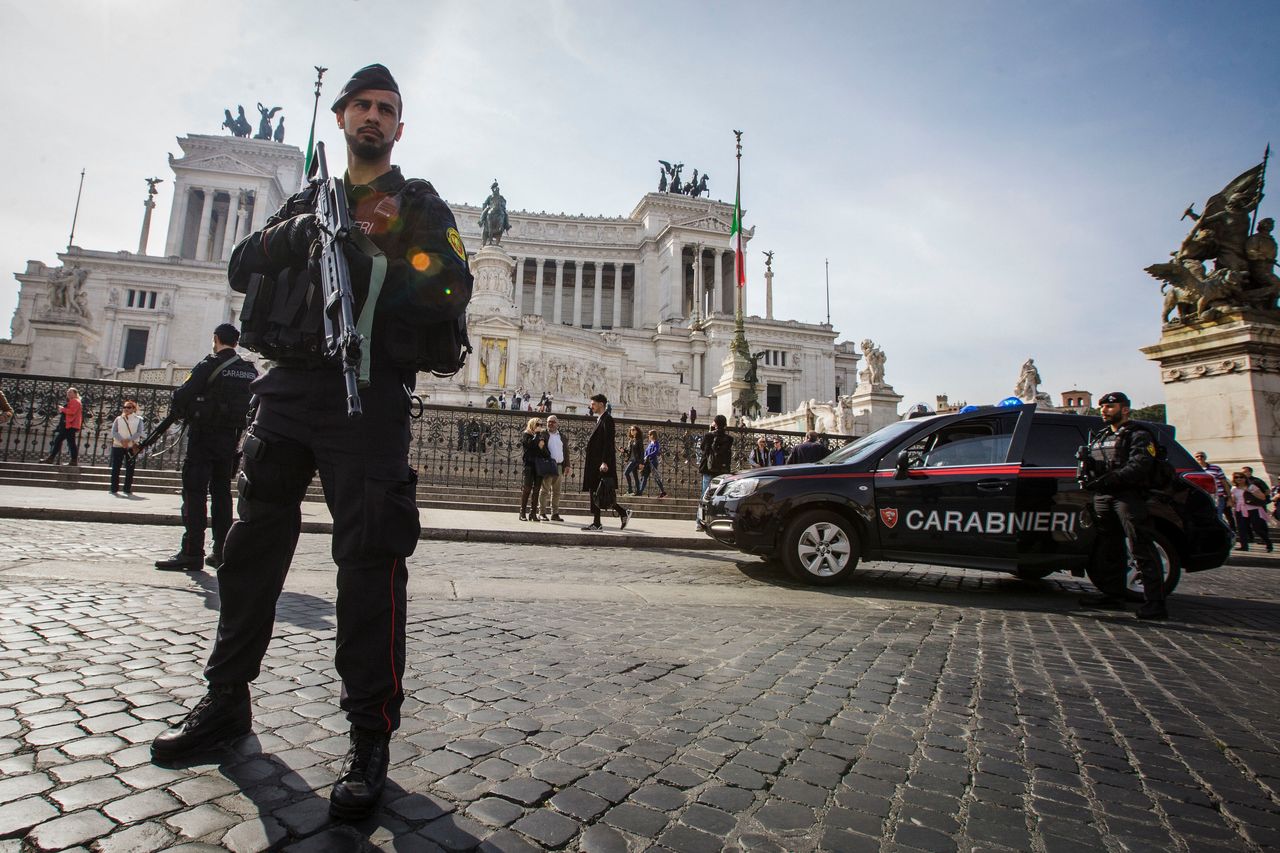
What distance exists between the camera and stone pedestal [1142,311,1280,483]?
39.8ft

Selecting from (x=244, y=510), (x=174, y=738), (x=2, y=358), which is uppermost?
(x=2, y=358)

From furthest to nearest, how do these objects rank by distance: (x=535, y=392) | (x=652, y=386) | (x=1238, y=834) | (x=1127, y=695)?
(x=652, y=386) → (x=535, y=392) → (x=1127, y=695) → (x=1238, y=834)

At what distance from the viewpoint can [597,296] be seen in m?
80.2

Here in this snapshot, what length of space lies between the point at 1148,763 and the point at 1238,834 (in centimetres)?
55

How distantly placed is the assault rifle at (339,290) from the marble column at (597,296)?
3053 inches

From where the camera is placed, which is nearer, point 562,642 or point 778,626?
point 562,642

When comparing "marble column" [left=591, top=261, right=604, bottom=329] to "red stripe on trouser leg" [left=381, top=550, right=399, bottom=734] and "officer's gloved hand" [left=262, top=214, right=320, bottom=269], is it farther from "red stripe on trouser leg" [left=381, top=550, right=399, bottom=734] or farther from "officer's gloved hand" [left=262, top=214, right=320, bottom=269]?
"red stripe on trouser leg" [left=381, top=550, right=399, bottom=734]

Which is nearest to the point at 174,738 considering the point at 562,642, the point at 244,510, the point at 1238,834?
the point at 244,510

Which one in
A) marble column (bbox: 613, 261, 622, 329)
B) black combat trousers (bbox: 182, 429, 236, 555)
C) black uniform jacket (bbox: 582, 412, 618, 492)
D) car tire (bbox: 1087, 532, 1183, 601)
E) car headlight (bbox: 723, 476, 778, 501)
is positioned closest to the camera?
black combat trousers (bbox: 182, 429, 236, 555)

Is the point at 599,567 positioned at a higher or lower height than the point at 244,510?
lower

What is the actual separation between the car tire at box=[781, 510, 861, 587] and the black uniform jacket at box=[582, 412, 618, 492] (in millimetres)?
4559

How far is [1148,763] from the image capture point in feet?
8.40

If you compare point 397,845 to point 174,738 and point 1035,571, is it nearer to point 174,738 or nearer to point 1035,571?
point 174,738

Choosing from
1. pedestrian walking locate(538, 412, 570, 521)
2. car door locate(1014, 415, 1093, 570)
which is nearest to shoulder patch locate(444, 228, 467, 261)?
car door locate(1014, 415, 1093, 570)
